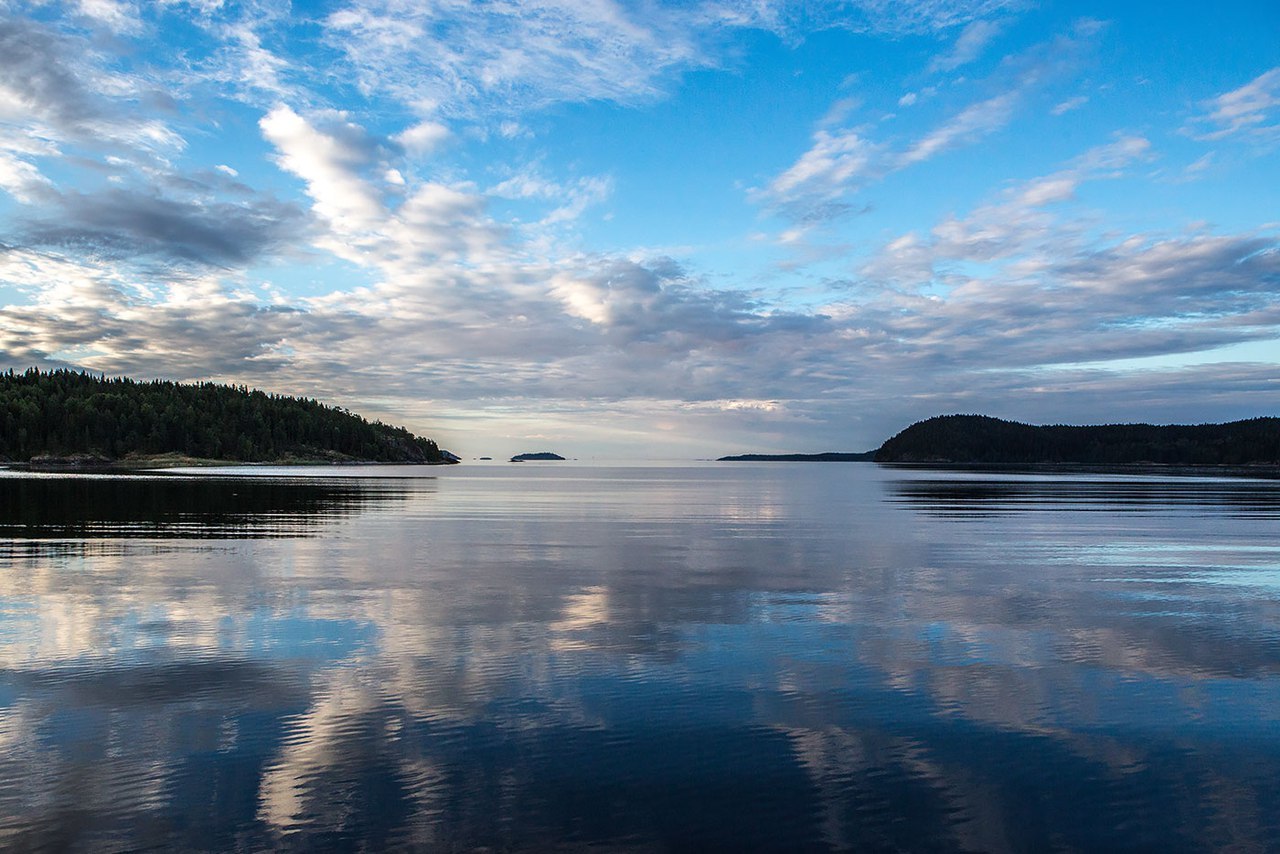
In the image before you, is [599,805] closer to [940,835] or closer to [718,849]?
[718,849]

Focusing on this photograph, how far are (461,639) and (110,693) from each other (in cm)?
655

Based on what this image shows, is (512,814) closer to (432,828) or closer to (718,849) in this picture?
(432,828)

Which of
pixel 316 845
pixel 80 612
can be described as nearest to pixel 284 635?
pixel 80 612

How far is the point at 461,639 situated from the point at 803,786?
390 inches

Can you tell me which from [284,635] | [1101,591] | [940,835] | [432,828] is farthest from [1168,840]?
[1101,591]

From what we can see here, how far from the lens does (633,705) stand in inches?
536

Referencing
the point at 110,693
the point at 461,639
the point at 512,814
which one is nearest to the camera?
the point at 512,814

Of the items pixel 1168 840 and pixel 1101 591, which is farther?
pixel 1101 591

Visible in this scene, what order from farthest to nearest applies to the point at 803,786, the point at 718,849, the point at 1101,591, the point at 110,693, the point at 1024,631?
the point at 1101,591 < the point at 1024,631 < the point at 110,693 < the point at 803,786 < the point at 718,849

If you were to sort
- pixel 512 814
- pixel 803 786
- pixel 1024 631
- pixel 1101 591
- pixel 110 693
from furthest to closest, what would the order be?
pixel 1101 591 → pixel 1024 631 → pixel 110 693 → pixel 803 786 → pixel 512 814

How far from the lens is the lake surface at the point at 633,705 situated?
31.1 feet

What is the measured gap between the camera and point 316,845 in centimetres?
885

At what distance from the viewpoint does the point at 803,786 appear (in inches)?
409

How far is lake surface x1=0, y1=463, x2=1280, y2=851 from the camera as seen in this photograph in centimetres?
947
